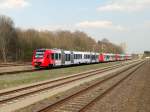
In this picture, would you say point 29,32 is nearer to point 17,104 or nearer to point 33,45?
point 33,45

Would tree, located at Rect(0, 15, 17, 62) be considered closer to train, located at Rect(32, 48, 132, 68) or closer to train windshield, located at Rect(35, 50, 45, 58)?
train, located at Rect(32, 48, 132, 68)

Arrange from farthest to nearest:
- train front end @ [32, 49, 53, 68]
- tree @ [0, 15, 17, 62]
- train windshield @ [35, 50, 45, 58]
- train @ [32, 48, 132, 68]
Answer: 1. tree @ [0, 15, 17, 62]
2. train windshield @ [35, 50, 45, 58]
3. train @ [32, 48, 132, 68]
4. train front end @ [32, 49, 53, 68]

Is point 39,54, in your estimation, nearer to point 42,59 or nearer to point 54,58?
point 42,59

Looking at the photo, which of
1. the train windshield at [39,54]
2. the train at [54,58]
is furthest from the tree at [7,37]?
the train windshield at [39,54]

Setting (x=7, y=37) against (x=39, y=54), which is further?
(x=7, y=37)

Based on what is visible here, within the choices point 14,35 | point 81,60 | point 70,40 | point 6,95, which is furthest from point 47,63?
point 70,40

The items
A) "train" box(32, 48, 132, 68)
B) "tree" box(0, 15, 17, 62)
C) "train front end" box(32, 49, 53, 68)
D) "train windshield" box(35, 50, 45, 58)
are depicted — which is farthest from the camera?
"tree" box(0, 15, 17, 62)

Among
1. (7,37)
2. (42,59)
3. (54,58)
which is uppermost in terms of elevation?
(7,37)

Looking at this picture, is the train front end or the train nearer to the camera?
the train front end


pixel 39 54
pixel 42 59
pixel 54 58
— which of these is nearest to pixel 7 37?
pixel 54 58

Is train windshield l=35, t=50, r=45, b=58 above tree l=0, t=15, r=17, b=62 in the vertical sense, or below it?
below

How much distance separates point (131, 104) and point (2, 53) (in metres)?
66.9

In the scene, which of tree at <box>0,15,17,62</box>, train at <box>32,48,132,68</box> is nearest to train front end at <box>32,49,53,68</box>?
train at <box>32,48,132,68</box>

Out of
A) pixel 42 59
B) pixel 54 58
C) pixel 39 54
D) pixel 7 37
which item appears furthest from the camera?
pixel 7 37
